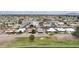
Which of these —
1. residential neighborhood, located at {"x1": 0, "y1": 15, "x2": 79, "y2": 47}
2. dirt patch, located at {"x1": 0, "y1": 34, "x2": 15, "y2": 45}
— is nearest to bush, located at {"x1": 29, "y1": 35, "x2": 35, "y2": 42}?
residential neighborhood, located at {"x1": 0, "y1": 15, "x2": 79, "y2": 47}

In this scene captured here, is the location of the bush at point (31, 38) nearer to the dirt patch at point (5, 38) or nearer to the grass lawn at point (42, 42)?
the grass lawn at point (42, 42)

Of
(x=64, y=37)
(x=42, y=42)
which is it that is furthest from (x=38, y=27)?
(x=64, y=37)

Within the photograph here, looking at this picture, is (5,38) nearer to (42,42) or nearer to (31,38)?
(31,38)

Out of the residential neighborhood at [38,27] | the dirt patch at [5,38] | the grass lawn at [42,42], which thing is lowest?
the grass lawn at [42,42]

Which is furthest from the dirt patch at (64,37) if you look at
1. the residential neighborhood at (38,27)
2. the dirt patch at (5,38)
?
the dirt patch at (5,38)

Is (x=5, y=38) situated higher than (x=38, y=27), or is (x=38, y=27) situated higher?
(x=38, y=27)

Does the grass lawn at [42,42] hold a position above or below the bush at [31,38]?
below

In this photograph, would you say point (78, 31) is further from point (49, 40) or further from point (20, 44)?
point (20, 44)

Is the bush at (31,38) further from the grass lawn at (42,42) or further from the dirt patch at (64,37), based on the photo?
the dirt patch at (64,37)

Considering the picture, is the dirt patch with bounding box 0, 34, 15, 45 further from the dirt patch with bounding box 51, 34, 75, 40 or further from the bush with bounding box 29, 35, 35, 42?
the dirt patch with bounding box 51, 34, 75, 40

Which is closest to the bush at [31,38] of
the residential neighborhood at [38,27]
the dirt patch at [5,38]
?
the residential neighborhood at [38,27]
